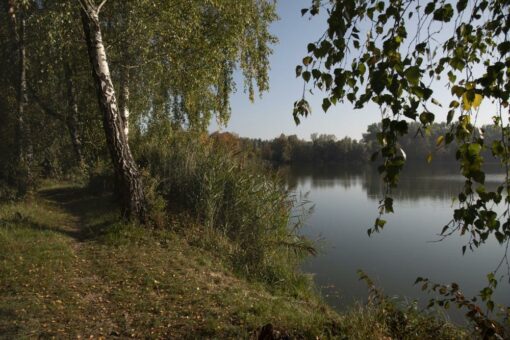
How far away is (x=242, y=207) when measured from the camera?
8641 mm

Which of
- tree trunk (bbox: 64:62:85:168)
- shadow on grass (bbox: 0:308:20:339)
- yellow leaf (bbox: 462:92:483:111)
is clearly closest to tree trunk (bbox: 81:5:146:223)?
shadow on grass (bbox: 0:308:20:339)

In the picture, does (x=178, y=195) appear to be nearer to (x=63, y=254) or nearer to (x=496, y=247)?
(x=63, y=254)

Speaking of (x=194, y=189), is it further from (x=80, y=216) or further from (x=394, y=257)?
(x=394, y=257)

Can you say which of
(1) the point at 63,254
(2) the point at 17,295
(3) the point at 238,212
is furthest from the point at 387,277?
(2) the point at 17,295

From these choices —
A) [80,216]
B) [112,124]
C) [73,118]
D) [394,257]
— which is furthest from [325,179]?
[112,124]

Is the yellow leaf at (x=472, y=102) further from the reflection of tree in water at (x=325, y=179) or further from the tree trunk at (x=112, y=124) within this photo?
Result: the reflection of tree in water at (x=325, y=179)

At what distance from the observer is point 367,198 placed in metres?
25.3

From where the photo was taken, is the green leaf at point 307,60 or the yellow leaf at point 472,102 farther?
the green leaf at point 307,60

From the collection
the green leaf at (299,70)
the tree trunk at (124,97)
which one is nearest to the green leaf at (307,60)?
the green leaf at (299,70)

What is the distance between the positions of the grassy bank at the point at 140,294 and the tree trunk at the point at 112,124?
461 mm

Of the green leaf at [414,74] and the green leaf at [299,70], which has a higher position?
the green leaf at [299,70]

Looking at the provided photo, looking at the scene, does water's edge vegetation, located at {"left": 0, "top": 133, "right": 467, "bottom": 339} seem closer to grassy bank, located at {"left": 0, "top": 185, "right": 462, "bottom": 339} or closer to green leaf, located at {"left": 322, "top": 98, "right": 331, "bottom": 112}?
grassy bank, located at {"left": 0, "top": 185, "right": 462, "bottom": 339}

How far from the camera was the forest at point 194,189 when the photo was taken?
189 centimetres

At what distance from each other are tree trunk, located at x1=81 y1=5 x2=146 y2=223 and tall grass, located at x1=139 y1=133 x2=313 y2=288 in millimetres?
1348
